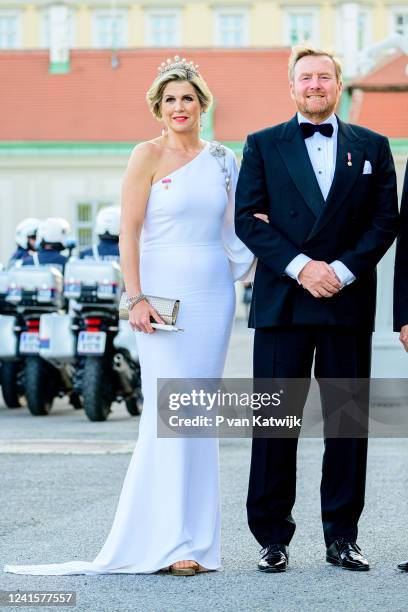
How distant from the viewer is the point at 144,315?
21.2 feet

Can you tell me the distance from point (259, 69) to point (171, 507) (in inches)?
1636

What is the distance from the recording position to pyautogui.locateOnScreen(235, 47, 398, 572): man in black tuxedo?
6.38 meters

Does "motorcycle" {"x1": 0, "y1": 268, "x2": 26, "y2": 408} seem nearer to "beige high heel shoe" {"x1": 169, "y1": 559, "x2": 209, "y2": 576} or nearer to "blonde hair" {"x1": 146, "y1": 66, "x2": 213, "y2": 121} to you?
"blonde hair" {"x1": 146, "y1": 66, "x2": 213, "y2": 121}

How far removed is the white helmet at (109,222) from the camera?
45.2 ft

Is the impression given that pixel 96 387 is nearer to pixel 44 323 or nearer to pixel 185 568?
pixel 44 323

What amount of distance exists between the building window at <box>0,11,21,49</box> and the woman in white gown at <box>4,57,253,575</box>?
178 feet

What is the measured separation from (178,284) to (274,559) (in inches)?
42.8

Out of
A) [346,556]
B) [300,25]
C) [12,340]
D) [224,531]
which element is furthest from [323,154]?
[300,25]

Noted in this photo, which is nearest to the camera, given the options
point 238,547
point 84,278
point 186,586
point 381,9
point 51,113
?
point 186,586

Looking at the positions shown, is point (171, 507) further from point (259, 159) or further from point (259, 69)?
point (259, 69)

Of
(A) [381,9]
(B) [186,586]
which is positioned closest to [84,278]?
(B) [186,586]

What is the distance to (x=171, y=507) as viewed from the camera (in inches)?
252

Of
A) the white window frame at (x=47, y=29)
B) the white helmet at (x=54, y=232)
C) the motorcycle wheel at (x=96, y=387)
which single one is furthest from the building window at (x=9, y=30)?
the motorcycle wheel at (x=96, y=387)

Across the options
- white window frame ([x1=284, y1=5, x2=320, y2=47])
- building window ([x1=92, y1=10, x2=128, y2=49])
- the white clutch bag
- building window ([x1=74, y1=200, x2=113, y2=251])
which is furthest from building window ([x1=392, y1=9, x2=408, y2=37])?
the white clutch bag
